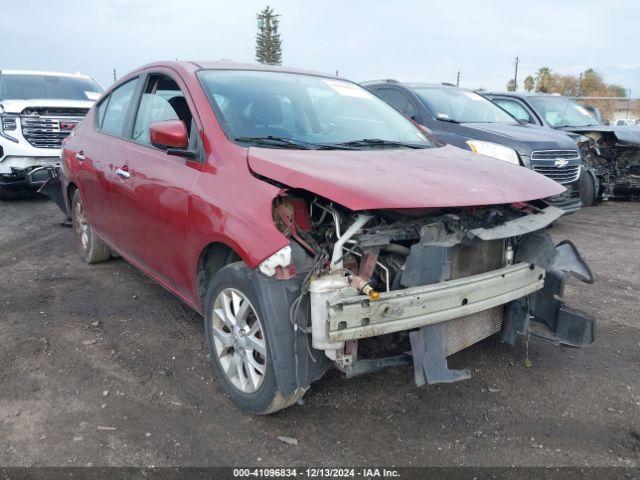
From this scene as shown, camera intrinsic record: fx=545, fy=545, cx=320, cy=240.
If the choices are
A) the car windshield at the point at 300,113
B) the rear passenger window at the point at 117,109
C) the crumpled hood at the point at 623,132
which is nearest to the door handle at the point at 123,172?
the rear passenger window at the point at 117,109

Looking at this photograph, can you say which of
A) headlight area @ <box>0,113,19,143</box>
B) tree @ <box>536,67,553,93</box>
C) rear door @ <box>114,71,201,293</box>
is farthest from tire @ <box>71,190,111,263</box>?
tree @ <box>536,67,553,93</box>

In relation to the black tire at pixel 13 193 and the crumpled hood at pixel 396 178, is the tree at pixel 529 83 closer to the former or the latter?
the black tire at pixel 13 193

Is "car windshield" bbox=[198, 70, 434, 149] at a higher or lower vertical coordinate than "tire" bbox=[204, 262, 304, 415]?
higher

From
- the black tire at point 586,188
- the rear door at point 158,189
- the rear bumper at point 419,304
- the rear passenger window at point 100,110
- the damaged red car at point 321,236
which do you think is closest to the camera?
the rear bumper at point 419,304

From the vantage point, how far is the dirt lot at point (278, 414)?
258cm

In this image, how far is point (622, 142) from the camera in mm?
8977

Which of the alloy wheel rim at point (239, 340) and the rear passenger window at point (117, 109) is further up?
the rear passenger window at point (117, 109)

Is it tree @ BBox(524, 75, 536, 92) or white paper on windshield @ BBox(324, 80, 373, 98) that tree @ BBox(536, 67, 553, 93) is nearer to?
tree @ BBox(524, 75, 536, 92)

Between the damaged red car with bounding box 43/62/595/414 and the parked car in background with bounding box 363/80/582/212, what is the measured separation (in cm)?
333

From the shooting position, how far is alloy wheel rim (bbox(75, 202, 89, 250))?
5344 millimetres

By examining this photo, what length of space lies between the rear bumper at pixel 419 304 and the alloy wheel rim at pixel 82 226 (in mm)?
3762

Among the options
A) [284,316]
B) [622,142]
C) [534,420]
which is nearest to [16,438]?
[284,316]

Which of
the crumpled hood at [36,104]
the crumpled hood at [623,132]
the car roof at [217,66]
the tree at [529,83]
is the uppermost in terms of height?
the tree at [529,83]

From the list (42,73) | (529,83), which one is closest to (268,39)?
(529,83)
